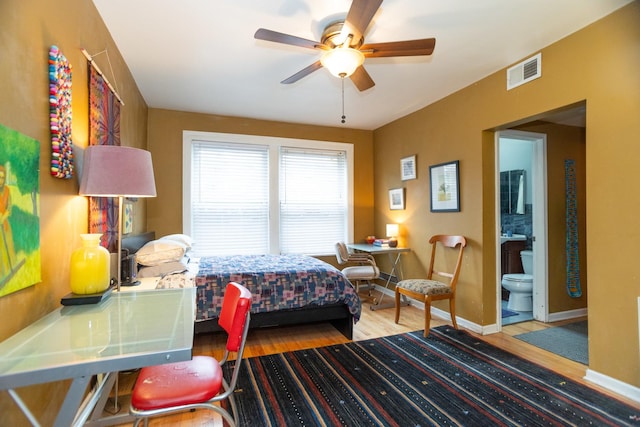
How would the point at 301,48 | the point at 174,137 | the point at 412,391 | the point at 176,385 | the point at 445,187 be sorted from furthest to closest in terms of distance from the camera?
the point at 174,137, the point at 445,187, the point at 301,48, the point at 412,391, the point at 176,385

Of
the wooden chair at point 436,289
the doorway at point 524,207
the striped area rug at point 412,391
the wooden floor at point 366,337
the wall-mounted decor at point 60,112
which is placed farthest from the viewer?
the doorway at point 524,207

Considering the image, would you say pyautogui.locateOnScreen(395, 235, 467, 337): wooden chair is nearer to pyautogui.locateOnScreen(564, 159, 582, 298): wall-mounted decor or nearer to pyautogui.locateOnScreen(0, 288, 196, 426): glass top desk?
pyautogui.locateOnScreen(564, 159, 582, 298): wall-mounted decor

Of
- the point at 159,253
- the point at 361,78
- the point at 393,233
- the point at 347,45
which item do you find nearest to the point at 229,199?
the point at 159,253

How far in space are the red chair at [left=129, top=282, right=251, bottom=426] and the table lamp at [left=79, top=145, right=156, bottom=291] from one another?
0.85 m

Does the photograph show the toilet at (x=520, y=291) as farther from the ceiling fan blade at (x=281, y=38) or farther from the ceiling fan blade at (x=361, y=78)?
the ceiling fan blade at (x=281, y=38)

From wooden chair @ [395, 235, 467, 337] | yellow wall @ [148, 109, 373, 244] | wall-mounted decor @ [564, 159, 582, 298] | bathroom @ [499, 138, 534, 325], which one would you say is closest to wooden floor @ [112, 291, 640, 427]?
wooden chair @ [395, 235, 467, 337]

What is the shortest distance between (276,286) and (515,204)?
154 inches

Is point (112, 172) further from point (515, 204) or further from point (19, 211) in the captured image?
point (515, 204)

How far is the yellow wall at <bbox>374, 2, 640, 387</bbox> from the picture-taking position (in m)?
2.11

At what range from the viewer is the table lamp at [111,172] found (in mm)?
1615

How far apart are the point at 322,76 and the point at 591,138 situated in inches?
91.3

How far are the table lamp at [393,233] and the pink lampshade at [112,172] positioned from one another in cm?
336

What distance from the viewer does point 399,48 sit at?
2.09 metres

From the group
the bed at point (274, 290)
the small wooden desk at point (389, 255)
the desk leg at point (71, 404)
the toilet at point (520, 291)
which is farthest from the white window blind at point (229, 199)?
the desk leg at point (71, 404)
